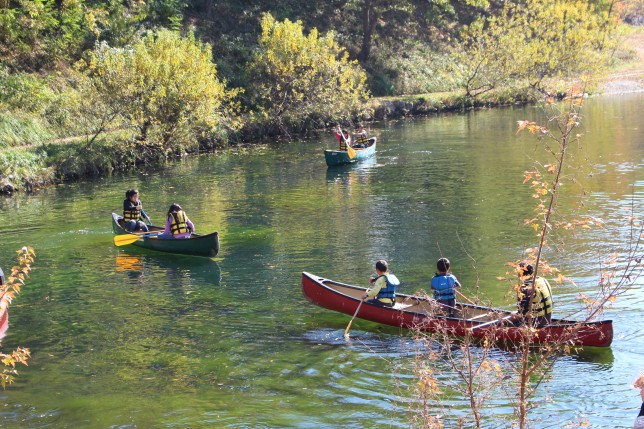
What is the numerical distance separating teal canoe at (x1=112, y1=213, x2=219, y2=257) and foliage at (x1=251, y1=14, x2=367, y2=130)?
2376 cm

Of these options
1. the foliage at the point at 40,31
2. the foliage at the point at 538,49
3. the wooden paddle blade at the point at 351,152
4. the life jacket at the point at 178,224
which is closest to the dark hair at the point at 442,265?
the life jacket at the point at 178,224

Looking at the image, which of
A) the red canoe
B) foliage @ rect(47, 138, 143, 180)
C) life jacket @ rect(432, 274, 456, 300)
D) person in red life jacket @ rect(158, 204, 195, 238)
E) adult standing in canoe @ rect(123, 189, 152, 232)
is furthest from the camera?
foliage @ rect(47, 138, 143, 180)

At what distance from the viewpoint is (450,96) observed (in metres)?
57.9

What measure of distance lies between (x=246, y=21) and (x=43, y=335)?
46.9 m

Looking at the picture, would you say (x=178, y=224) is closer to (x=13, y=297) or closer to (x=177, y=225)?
(x=177, y=225)

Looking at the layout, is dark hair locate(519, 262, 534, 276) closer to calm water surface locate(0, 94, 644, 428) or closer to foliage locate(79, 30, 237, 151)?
calm water surface locate(0, 94, 644, 428)

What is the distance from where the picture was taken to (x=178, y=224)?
21328 mm

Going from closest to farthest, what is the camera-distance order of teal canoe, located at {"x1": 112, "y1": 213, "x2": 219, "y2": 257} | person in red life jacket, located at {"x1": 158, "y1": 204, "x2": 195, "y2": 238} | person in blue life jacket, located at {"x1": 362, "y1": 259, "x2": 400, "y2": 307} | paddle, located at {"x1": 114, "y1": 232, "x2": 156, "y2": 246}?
person in blue life jacket, located at {"x1": 362, "y1": 259, "x2": 400, "y2": 307} < teal canoe, located at {"x1": 112, "y1": 213, "x2": 219, "y2": 257} < person in red life jacket, located at {"x1": 158, "y1": 204, "x2": 195, "y2": 238} < paddle, located at {"x1": 114, "y1": 232, "x2": 156, "y2": 246}

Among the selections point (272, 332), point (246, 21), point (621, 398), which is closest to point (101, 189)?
point (272, 332)

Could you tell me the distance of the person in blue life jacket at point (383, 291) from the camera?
49.0 feet

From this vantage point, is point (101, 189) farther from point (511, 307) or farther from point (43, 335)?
point (511, 307)

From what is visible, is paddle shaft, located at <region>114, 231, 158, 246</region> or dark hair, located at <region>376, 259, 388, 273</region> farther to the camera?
paddle shaft, located at <region>114, 231, 158, 246</region>

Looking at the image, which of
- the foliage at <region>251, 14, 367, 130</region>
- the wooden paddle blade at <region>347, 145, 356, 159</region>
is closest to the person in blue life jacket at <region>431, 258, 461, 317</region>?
the wooden paddle blade at <region>347, 145, 356, 159</region>

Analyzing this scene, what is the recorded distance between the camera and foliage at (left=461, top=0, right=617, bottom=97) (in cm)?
5766
